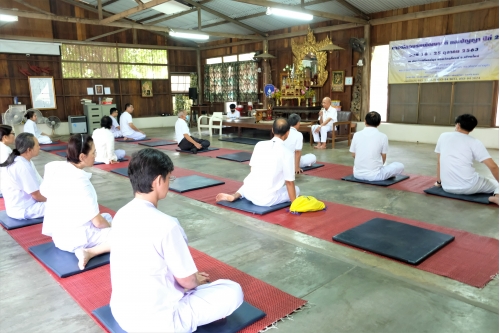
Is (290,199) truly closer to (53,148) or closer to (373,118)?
(373,118)

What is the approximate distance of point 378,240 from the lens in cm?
311

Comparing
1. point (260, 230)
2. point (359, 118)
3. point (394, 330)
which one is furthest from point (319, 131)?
point (394, 330)

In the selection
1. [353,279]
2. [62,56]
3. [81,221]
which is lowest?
[353,279]

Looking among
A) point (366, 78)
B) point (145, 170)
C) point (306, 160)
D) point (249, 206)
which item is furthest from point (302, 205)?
point (366, 78)

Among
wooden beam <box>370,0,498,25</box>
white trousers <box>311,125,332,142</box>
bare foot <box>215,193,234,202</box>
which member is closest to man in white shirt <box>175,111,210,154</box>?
white trousers <box>311,125,332,142</box>

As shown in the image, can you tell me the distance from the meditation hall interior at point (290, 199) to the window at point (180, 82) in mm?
3600

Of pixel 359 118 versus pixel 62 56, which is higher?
pixel 62 56

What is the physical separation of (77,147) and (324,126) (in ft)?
21.1

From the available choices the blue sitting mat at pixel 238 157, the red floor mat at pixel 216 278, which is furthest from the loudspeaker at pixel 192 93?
the red floor mat at pixel 216 278

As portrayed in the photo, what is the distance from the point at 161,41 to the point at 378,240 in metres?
12.7

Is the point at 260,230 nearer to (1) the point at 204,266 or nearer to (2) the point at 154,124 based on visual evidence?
(1) the point at 204,266

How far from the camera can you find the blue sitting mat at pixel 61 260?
264 cm

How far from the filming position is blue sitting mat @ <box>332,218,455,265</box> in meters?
2.85

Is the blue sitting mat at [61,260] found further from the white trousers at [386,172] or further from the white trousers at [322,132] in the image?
the white trousers at [322,132]
